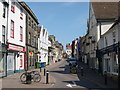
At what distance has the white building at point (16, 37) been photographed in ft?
68.5

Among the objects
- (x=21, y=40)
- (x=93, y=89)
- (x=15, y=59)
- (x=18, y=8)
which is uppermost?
(x=18, y=8)

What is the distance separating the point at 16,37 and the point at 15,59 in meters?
2.85

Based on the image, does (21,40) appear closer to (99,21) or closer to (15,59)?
(15,59)

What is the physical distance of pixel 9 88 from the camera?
12.2 m

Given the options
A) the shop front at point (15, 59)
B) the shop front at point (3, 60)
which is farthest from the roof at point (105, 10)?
the shop front at point (3, 60)

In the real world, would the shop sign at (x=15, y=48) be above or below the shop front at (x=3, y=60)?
above

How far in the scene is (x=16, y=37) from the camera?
2314cm

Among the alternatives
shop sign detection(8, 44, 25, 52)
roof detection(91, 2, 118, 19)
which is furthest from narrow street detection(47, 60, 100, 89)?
roof detection(91, 2, 118, 19)

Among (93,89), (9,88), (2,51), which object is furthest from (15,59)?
(93,89)

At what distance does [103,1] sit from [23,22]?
13.2 meters

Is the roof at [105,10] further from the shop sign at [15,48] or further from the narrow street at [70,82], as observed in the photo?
the shop sign at [15,48]

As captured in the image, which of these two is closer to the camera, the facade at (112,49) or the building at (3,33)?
the facade at (112,49)

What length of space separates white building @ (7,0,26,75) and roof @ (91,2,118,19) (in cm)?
1072

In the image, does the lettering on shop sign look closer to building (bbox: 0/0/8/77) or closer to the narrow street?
building (bbox: 0/0/8/77)
